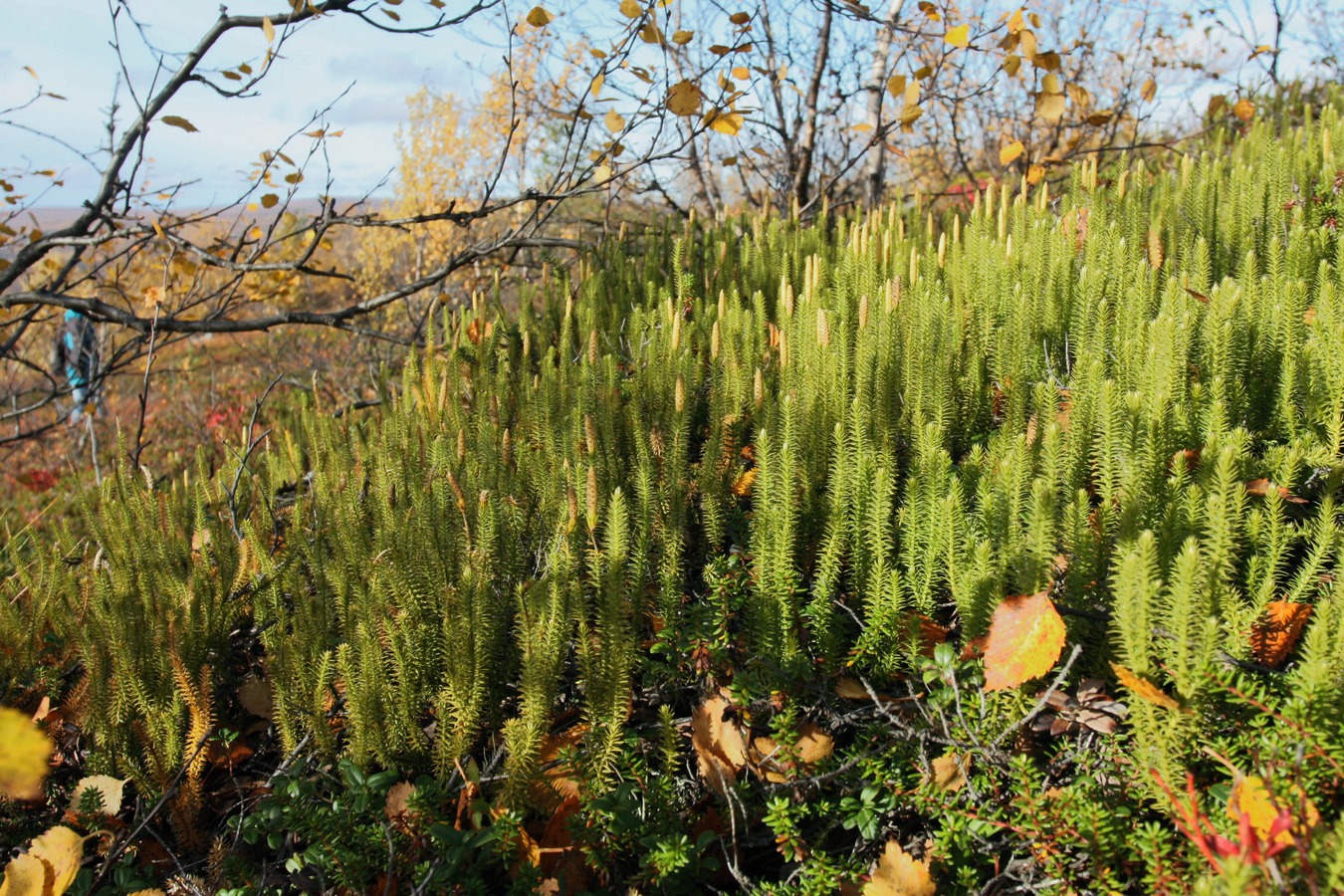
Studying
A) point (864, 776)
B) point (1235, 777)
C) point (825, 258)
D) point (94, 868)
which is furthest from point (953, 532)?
point (825, 258)

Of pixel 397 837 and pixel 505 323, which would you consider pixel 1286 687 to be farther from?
pixel 505 323

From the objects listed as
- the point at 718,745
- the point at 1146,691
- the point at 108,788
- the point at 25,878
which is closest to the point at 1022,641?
the point at 1146,691

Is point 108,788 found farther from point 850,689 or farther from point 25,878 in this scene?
point 850,689

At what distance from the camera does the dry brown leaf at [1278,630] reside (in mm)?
1619

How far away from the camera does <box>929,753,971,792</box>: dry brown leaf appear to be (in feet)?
5.33

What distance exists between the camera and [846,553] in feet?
6.84

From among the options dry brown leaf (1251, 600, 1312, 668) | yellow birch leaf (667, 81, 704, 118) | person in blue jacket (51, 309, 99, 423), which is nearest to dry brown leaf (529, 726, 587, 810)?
dry brown leaf (1251, 600, 1312, 668)

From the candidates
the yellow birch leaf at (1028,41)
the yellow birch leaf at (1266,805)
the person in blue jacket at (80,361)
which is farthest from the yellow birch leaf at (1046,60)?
the person in blue jacket at (80,361)

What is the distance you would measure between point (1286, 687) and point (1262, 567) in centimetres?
26

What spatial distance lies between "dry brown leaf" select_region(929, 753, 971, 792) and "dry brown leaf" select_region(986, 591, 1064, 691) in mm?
145

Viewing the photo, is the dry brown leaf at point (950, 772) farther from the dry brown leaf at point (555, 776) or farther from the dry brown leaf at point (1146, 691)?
the dry brown leaf at point (555, 776)

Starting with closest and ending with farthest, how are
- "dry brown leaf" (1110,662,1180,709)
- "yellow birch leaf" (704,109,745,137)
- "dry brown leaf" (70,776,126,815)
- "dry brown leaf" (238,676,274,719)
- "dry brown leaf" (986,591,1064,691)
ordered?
"dry brown leaf" (1110,662,1180,709) < "dry brown leaf" (986,591,1064,691) < "dry brown leaf" (70,776,126,815) < "dry brown leaf" (238,676,274,719) < "yellow birch leaf" (704,109,745,137)

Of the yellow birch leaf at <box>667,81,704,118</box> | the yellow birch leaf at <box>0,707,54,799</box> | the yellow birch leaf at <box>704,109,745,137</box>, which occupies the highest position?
the yellow birch leaf at <box>667,81,704,118</box>

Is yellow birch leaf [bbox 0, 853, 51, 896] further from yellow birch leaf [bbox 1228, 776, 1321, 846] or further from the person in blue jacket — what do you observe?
the person in blue jacket
